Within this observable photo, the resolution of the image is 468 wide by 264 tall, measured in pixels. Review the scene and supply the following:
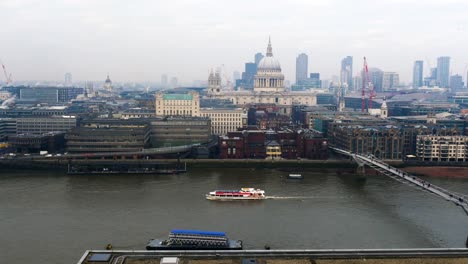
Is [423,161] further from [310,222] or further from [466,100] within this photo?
[466,100]

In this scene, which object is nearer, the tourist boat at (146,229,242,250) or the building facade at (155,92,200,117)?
the tourist boat at (146,229,242,250)

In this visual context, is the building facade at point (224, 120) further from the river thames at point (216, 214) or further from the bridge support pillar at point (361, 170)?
the river thames at point (216, 214)

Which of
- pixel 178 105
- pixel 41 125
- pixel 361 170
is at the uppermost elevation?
pixel 178 105

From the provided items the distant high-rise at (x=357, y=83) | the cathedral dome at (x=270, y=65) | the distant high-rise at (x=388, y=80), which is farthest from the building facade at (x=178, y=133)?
the distant high-rise at (x=357, y=83)

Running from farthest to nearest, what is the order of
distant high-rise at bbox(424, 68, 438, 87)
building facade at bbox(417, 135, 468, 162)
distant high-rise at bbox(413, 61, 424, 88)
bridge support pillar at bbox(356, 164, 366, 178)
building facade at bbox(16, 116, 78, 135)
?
distant high-rise at bbox(413, 61, 424, 88) → distant high-rise at bbox(424, 68, 438, 87) → building facade at bbox(16, 116, 78, 135) → building facade at bbox(417, 135, 468, 162) → bridge support pillar at bbox(356, 164, 366, 178)

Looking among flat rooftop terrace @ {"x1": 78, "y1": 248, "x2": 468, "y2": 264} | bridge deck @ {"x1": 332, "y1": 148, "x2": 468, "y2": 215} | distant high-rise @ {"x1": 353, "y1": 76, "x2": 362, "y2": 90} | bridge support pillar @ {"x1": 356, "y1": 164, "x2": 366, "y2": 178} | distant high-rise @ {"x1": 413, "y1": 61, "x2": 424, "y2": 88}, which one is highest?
distant high-rise @ {"x1": 413, "y1": 61, "x2": 424, "y2": 88}

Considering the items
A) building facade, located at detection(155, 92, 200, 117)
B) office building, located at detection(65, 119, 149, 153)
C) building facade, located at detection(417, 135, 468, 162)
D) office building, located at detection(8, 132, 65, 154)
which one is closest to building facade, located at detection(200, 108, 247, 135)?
building facade, located at detection(155, 92, 200, 117)

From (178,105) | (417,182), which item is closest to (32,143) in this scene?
(178,105)

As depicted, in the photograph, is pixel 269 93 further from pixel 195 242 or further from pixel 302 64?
pixel 302 64

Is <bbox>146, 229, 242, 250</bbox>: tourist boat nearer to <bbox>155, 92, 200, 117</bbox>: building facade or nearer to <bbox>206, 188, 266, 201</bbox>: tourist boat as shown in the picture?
<bbox>206, 188, 266, 201</bbox>: tourist boat
